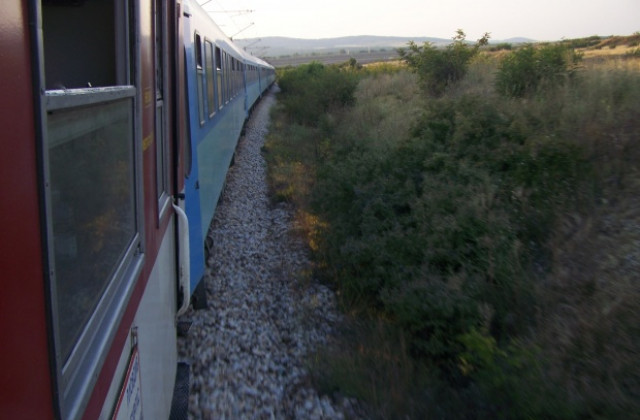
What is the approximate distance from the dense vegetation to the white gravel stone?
27cm

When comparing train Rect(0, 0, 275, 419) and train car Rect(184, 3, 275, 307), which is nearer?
train Rect(0, 0, 275, 419)

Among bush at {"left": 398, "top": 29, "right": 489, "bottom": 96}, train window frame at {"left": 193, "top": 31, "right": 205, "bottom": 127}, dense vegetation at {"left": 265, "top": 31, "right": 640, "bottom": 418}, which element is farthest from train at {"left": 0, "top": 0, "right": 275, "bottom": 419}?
bush at {"left": 398, "top": 29, "right": 489, "bottom": 96}

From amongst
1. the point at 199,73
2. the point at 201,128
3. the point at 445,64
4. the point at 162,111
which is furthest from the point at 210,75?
the point at 445,64

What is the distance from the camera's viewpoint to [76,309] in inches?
62.3

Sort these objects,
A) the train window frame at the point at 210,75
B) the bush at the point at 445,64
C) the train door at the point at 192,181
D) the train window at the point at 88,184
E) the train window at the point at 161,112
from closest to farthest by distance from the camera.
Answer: the train window at the point at 88,184 < the train window at the point at 161,112 < the train door at the point at 192,181 < the train window frame at the point at 210,75 < the bush at the point at 445,64

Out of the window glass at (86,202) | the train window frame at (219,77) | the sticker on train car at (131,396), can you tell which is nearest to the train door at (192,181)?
the sticker on train car at (131,396)

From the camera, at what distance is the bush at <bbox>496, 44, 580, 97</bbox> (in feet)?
33.1

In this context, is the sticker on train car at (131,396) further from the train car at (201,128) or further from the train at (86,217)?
the train car at (201,128)

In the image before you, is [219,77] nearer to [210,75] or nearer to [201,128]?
[210,75]

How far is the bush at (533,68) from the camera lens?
10.1 meters

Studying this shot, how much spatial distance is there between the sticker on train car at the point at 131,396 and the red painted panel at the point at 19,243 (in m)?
0.77

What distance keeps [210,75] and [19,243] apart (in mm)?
7504

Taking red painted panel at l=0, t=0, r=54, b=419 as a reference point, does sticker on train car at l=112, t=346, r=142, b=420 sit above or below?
below

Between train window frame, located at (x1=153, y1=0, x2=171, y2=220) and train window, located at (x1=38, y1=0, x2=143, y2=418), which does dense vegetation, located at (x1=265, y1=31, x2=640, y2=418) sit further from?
train window, located at (x1=38, y1=0, x2=143, y2=418)
